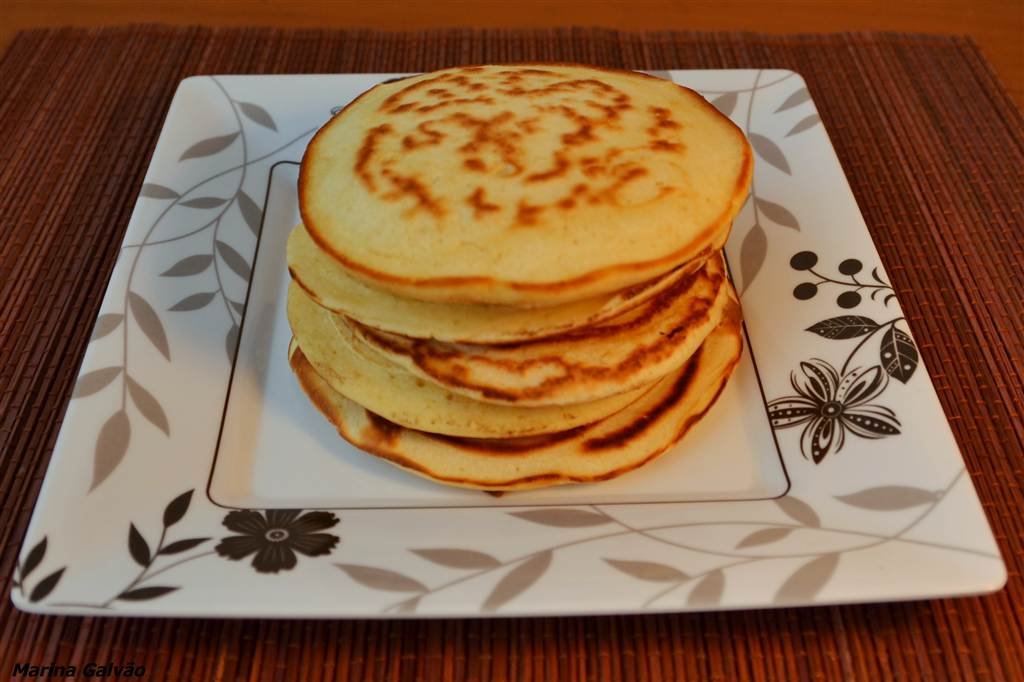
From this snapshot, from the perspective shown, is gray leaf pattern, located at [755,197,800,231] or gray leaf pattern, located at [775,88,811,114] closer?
gray leaf pattern, located at [755,197,800,231]

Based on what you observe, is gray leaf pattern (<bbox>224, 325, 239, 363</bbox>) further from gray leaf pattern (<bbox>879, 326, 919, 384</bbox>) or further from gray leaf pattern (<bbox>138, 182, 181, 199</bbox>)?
gray leaf pattern (<bbox>879, 326, 919, 384</bbox>)

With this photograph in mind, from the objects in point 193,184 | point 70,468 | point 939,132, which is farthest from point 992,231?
point 70,468

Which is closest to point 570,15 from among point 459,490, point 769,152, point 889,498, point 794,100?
point 794,100

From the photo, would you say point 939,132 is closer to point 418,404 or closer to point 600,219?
point 600,219

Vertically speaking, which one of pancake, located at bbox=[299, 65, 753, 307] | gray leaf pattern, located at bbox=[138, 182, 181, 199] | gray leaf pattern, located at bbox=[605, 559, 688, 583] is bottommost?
gray leaf pattern, located at bbox=[605, 559, 688, 583]

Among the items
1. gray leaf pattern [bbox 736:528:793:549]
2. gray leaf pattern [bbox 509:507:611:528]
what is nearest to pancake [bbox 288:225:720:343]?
gray leaf pattern [bbox 509:507:611:528]

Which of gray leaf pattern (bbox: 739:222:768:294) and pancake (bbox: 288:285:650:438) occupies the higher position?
gray leaf pattern (bbox: 739:222:768:294)
